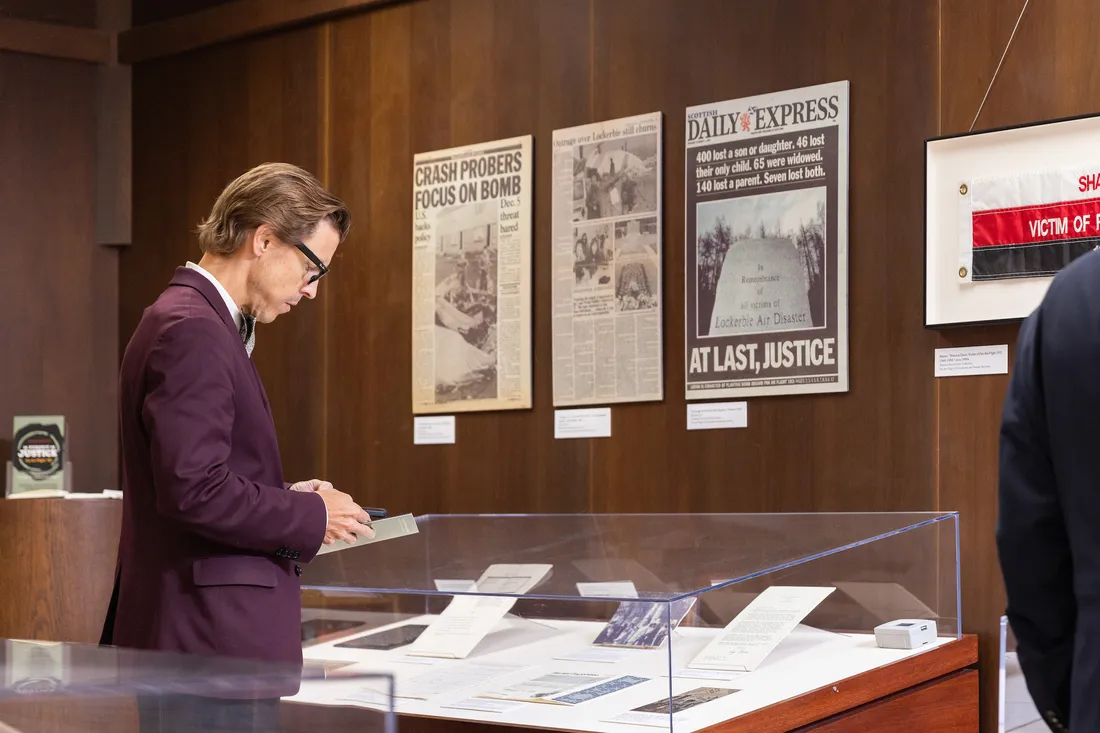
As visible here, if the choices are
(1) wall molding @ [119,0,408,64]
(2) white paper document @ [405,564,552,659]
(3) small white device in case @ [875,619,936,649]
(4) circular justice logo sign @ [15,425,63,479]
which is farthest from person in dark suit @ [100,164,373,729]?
(1) wall molding @ [119,0,408,64]

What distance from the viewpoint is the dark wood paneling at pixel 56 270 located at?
538 centimetres

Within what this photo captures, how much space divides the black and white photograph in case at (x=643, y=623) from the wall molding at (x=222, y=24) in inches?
123

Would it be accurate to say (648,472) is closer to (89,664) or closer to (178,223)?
(178,223)

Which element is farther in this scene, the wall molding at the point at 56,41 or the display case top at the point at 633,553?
the wall molding at the point at 56,41

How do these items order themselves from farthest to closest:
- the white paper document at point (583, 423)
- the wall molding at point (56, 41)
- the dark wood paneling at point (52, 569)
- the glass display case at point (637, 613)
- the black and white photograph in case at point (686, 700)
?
the wall molding at point (56, 41)
the white paper document at point (583, 423)
the dark wood paneling at point (52, 569)
the glass display case at point (637, 613)
the black and white photograph in case at point (686, 700)

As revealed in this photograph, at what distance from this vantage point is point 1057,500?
140 cm

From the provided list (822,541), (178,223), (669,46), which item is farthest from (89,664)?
(178,223)

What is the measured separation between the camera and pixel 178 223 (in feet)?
17.7

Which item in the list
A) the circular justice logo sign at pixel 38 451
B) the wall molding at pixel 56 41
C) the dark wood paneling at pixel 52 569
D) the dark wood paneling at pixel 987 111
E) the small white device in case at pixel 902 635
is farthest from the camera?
the wall molding at pixel 56 41

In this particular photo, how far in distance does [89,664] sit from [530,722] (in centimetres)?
119

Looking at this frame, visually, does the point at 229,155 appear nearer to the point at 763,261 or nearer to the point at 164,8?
the point at 164,8

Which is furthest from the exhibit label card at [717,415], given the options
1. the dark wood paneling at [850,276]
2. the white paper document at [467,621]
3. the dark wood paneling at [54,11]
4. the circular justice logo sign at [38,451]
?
the dark wood paneling at [54,11]

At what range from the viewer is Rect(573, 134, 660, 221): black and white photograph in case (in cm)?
408

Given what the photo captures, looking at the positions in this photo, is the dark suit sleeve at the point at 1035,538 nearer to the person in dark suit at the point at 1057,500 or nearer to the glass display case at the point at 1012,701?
the person in dark suit at the point at 1057,500
